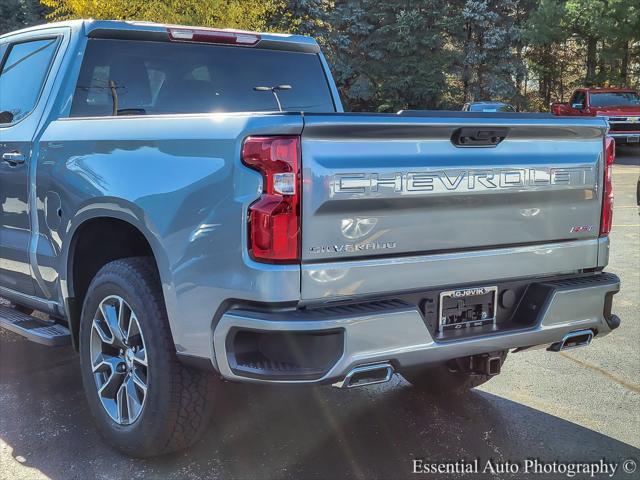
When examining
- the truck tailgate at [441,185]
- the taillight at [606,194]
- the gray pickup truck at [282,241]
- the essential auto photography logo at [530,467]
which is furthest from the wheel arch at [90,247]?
the taillight at [606,194]

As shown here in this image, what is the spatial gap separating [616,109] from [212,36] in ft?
65.3

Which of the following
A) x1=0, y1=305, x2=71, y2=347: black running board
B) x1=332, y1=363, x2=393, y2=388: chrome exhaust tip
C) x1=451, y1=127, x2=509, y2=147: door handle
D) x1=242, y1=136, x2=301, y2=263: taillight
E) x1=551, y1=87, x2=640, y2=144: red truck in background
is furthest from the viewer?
x1=551, y1=87, x2=640, y2=144: red truck in background

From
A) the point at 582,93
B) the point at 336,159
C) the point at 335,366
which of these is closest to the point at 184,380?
the point at 335,366

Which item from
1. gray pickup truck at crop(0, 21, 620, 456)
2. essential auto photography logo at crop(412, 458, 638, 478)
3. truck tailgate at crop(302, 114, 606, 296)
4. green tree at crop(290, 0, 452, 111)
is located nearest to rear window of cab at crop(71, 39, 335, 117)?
gray pickup truck at crop(0, 21, 620, 456)

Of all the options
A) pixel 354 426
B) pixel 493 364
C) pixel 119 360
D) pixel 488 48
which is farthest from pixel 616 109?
pixel 119 360

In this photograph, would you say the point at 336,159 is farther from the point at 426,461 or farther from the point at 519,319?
the point at 426,461

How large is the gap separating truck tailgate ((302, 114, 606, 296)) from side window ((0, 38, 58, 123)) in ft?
7.51

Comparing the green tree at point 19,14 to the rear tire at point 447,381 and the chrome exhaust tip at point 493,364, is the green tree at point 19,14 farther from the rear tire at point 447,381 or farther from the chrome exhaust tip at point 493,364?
the chrome exhaust tip at point 493,364

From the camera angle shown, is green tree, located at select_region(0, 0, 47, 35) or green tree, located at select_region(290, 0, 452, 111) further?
green tree, located at select_region(0, 0, 47, 35)

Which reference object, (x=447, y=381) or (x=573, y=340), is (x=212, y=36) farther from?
(x=573, y=340)

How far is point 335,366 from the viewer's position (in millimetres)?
2719

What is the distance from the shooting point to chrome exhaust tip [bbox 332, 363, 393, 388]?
278 centimetres

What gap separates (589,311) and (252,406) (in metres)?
1.85

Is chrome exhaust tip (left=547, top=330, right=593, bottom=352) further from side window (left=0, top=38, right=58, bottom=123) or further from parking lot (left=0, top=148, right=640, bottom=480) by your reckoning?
side window (left=0, top=38, right=58, bottom=123)
